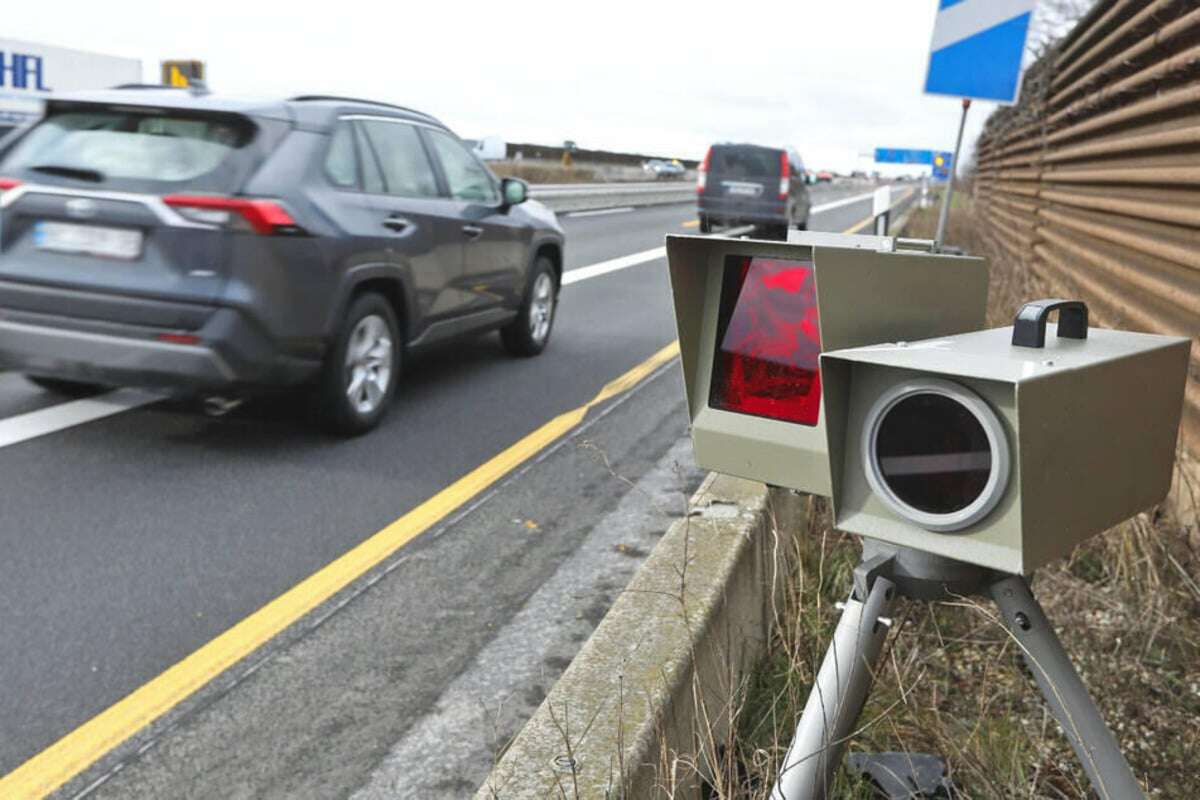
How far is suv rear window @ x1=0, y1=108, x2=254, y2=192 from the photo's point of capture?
5.37 m

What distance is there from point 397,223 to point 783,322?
4.86 m

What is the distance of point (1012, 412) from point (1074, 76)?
32.2 feet

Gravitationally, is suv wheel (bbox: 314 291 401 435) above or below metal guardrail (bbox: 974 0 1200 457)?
below

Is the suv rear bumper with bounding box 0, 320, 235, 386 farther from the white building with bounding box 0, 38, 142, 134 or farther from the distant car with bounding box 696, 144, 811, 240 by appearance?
the distant car with bounding box 696, 144, 811, 240

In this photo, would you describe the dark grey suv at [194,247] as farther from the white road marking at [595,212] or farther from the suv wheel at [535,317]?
the white road marking at [595,212]

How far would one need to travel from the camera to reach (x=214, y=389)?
5434mm

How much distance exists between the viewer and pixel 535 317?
869 cm

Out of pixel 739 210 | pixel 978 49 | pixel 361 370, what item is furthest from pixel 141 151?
pixel 739 210

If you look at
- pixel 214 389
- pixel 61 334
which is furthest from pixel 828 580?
pixel 61 334

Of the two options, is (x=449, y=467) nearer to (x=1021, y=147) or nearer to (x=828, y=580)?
(x=828, y=580)

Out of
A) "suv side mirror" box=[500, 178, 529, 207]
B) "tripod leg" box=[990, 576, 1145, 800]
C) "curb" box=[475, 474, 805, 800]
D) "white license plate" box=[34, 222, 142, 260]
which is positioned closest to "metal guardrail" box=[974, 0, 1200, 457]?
"curb" box=[475, 474, 805, 800]

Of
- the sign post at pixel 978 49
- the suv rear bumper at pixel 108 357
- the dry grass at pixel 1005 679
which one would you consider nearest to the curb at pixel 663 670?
the dry grass at pixel 1005 679

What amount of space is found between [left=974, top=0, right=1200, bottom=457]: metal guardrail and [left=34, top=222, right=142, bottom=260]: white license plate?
4459 millimetres

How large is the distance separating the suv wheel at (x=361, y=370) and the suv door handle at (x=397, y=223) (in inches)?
15.1
